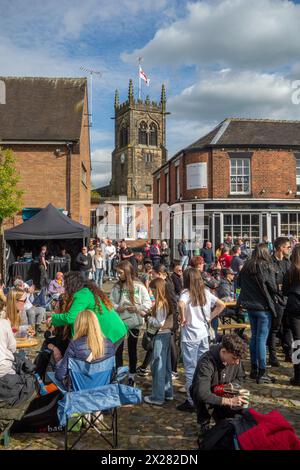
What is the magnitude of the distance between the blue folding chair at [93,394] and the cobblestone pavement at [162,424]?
0.18 m

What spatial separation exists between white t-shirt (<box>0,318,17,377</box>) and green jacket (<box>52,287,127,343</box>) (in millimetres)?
543

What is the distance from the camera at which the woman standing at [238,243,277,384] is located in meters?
6.47

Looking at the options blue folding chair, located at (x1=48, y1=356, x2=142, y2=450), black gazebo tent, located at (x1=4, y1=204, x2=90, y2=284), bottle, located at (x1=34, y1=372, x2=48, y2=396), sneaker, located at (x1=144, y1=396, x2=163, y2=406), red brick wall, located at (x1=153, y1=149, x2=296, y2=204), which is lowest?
sneaker, located at (x1=144, y1=396, x2=163, y2=406)

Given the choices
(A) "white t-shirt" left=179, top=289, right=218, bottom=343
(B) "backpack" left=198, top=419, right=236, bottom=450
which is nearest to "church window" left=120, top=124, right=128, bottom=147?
(A) "white t-shirt" left=179, top=289, right=218, bottom=343

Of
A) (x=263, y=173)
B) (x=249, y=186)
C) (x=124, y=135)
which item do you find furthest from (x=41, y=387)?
(x=124, y=135)

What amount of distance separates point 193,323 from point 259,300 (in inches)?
55.9

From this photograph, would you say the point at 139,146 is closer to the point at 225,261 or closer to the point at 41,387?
the point at 225,261

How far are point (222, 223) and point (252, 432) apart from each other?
21.3m

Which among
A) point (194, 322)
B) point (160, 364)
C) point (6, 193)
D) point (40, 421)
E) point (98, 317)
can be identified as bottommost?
point (40, 421)

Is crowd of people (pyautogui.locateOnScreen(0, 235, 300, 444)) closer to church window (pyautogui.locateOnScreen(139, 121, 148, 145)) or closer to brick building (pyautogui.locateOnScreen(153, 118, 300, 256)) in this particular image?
brick building (pyautogui.locateOnScreen(153, 118, 300, 256))

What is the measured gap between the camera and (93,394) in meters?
4.35

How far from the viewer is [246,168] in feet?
79.0
